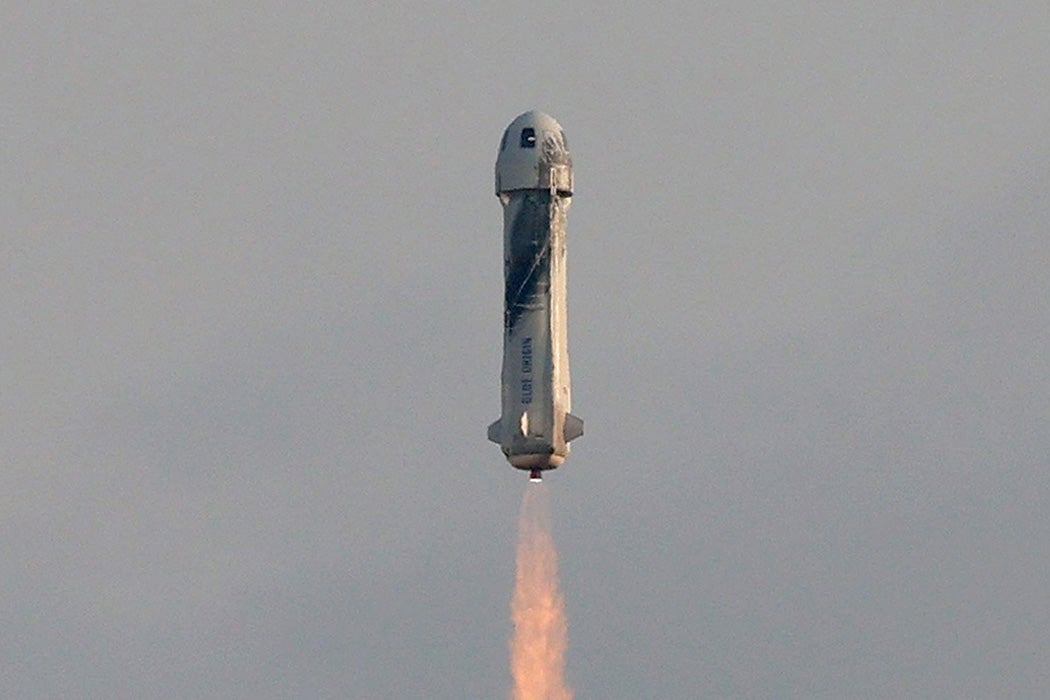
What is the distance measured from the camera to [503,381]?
6580 inches

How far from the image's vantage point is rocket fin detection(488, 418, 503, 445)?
166625 mm

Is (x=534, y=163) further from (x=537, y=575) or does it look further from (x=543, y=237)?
(x=537, y=575)

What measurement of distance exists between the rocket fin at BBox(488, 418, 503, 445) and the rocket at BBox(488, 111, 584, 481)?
4 centimetres

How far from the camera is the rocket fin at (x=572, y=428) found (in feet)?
547

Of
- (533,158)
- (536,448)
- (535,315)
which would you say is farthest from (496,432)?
(533,158)

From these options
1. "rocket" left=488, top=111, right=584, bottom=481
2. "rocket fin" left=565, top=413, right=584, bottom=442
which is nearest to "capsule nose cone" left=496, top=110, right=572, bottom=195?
"rocket" left=488, top=111, right=584, bottom=481

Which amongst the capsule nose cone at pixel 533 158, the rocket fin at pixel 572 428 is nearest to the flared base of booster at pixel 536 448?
the rocket fin at pixel 572 428

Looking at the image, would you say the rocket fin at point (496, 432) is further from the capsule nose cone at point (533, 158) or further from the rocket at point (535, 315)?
the capsule nose cone at point (533, 158)

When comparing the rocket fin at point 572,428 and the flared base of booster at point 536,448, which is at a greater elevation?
the rocket fin at point 572,428

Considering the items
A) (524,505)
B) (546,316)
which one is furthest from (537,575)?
(546,316)

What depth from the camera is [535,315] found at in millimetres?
167000

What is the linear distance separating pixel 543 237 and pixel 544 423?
27.1 feet

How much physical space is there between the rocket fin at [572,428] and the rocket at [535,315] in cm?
4

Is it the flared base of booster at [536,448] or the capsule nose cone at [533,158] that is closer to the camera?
the flared base of booster at [536,448]
